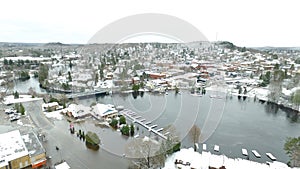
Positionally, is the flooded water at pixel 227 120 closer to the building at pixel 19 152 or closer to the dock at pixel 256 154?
the dock at pixel 256 154

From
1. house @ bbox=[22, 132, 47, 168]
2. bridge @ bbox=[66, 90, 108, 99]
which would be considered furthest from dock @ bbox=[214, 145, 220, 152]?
bridge @ bbox=[66, 90, 108, 99]

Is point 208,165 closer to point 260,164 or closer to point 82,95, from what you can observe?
point 260,164

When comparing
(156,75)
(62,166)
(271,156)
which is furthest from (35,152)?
(156,75)

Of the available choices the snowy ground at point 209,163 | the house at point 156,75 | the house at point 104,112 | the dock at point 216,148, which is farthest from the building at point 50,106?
the house at point 156,75

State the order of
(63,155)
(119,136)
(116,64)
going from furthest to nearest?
1. (116,64)
2. (119,136)
3. (63,155)

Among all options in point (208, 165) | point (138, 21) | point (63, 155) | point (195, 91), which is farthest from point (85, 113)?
point (195, 91)

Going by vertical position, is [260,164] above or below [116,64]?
below

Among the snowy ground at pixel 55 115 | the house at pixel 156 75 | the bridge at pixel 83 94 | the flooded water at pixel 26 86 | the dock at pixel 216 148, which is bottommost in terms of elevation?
the dock at pixel 216 148

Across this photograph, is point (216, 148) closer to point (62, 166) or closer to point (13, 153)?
point (62, 166)
